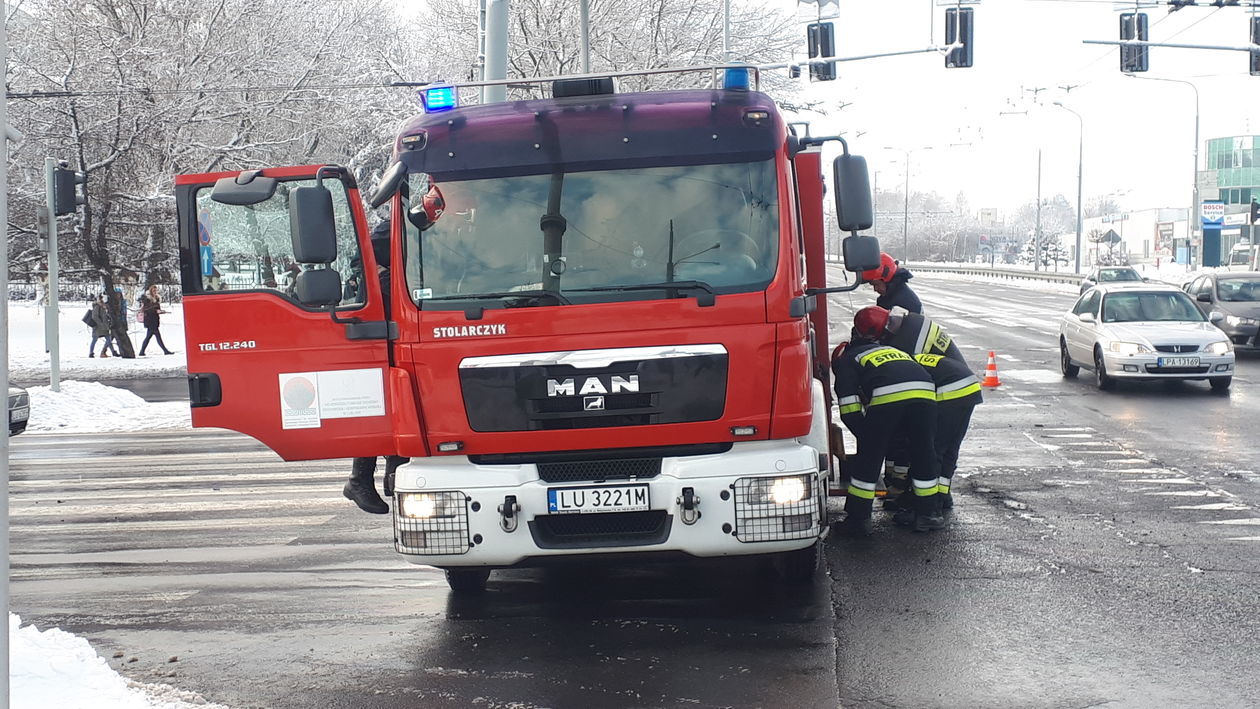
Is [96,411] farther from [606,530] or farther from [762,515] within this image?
[762,515]

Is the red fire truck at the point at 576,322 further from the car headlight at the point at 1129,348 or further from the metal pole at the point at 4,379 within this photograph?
the car headlight at the point at 1129,348

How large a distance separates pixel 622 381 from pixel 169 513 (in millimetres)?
5696

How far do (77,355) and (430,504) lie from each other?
2793cm

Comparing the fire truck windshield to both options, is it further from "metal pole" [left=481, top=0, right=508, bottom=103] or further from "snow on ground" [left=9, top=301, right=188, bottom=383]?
"snow on ground" [left=9, top=301, right=188, bottom=383]

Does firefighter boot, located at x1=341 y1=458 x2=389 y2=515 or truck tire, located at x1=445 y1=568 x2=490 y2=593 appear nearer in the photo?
truck tire, located at x1=445 y1=568 x2=490 y2=593

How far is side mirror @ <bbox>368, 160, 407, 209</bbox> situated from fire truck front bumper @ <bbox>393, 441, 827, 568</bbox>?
1.34m

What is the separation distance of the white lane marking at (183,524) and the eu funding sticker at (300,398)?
121 inches

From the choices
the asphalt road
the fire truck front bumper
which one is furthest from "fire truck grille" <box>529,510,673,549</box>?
the asphalt road

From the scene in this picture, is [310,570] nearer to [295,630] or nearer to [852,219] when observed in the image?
[295,630]

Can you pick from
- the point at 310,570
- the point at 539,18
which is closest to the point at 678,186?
the point at 310,570

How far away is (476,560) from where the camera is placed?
6262 mm

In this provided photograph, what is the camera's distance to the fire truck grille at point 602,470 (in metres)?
6.28

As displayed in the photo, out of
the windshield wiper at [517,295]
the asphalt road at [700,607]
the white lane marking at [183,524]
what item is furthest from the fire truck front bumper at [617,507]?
the white lane marking at [183,524]

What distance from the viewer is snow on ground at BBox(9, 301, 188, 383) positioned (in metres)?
26.3
